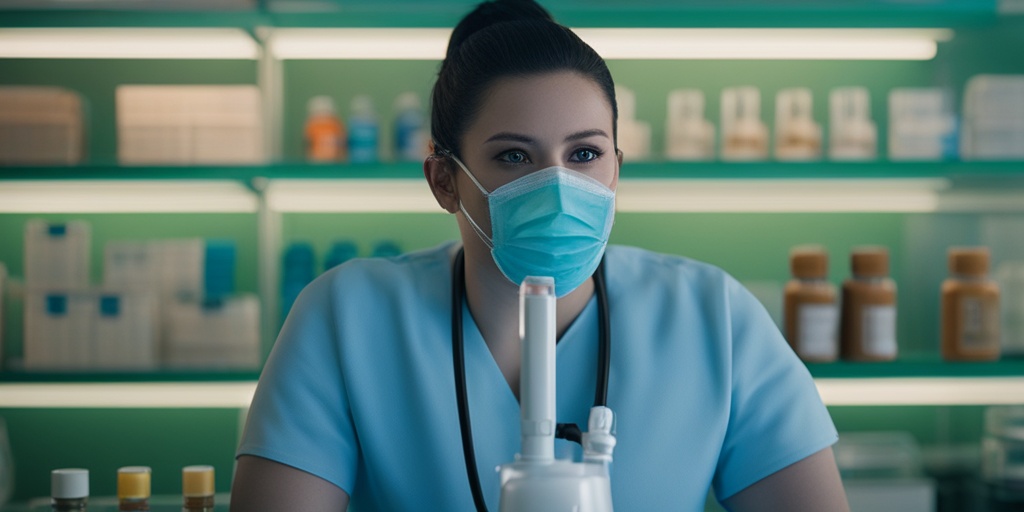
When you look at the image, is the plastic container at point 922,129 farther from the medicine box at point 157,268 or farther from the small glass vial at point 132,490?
the small glass vial at point 132,490

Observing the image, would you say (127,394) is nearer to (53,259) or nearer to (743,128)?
(53,259)

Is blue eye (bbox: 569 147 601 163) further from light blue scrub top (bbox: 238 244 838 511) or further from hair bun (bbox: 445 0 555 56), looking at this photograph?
hair bun (bbox: 445 0 555 56)

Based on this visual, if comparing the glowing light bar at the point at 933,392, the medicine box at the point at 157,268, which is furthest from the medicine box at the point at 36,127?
the glowing light bar at the point at 933,392

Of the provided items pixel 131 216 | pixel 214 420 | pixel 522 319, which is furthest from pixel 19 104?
pixel 522 319

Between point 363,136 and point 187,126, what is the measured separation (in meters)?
0.42

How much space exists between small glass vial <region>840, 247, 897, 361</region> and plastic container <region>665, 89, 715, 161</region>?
1.47 ft

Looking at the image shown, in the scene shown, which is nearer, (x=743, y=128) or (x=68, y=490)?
(x=68, y=490)

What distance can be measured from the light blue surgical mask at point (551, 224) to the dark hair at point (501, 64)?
0.12 m

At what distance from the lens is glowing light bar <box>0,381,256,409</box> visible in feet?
8.13

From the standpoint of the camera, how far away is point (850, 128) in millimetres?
2492

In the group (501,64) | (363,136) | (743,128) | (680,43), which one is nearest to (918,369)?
(743,128)

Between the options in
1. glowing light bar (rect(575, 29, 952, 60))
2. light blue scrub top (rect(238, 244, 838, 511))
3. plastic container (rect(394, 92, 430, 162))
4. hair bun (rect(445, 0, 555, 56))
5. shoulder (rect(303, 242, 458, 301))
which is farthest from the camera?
glowing light bar (rect(575, 29, 952, 60))

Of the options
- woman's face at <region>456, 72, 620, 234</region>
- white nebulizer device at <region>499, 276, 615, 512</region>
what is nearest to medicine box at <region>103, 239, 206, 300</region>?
woman's face at <region>456, 72, 620, 234</region>

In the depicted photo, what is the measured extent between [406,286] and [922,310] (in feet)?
6.19
